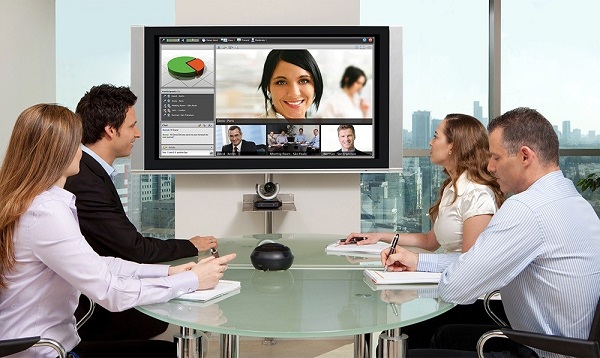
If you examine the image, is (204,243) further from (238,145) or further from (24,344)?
(238,145)

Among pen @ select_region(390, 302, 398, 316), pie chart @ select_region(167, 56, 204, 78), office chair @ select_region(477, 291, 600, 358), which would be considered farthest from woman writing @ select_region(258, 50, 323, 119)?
office chair @ select_region(477, 291, 600, 358)

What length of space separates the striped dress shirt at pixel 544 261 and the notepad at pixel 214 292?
0.64 meters

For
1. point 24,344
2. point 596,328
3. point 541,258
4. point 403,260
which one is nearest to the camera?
point 24,344

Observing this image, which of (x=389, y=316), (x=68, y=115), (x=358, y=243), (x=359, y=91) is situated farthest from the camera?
(x=359, y=91)

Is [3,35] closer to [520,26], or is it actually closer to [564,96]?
[520,26]

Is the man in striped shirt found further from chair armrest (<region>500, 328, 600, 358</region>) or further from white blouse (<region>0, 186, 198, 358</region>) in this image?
white blouse (<region>0, 186, 198, 358</region>)

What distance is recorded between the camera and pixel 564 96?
5.54 m

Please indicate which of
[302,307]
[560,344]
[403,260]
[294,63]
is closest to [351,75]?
[294,63]

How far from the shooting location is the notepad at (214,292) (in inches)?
78.7

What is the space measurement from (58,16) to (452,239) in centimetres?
398

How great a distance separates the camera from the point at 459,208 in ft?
10.1

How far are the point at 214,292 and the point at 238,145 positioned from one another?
8.68 feet

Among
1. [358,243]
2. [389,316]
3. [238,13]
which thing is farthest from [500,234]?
[238,13]

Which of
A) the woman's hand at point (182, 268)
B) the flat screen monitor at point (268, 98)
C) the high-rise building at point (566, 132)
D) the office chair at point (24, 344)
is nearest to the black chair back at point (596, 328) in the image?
the woman's hand at point (182, 268)
